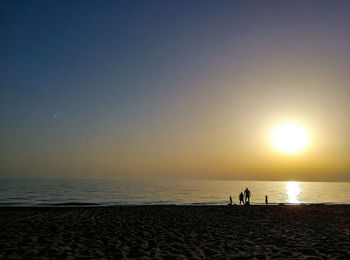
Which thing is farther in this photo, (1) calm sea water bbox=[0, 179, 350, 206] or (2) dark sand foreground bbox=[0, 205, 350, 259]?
(1) calm sea water bbox=[0, 179, 350, 206]

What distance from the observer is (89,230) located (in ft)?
47.0

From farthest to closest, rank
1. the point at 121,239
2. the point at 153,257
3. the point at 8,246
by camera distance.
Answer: the point at 121,239 < the point at 8,246 < the point at 153,257

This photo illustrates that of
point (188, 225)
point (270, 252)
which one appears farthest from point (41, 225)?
point (270, 252)

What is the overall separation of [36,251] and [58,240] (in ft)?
6.73

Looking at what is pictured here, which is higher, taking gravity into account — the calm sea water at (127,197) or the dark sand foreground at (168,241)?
the dark sand foreground at (168,241)

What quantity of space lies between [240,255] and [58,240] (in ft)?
25.8

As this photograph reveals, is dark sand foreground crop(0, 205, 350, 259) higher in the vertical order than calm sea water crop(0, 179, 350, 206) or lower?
higher

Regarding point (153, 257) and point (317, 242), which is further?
point (317, 242)

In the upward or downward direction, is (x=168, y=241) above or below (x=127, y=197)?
above

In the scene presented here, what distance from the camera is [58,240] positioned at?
37.9ft

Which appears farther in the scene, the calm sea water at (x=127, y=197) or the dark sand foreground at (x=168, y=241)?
the calm sea water at (x=127, y=197)

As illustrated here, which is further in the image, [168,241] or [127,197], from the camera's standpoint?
[127,197]

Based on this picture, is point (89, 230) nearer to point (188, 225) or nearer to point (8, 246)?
point (8, 246)

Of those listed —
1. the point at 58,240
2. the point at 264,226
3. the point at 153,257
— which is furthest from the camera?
the point at 264,226
